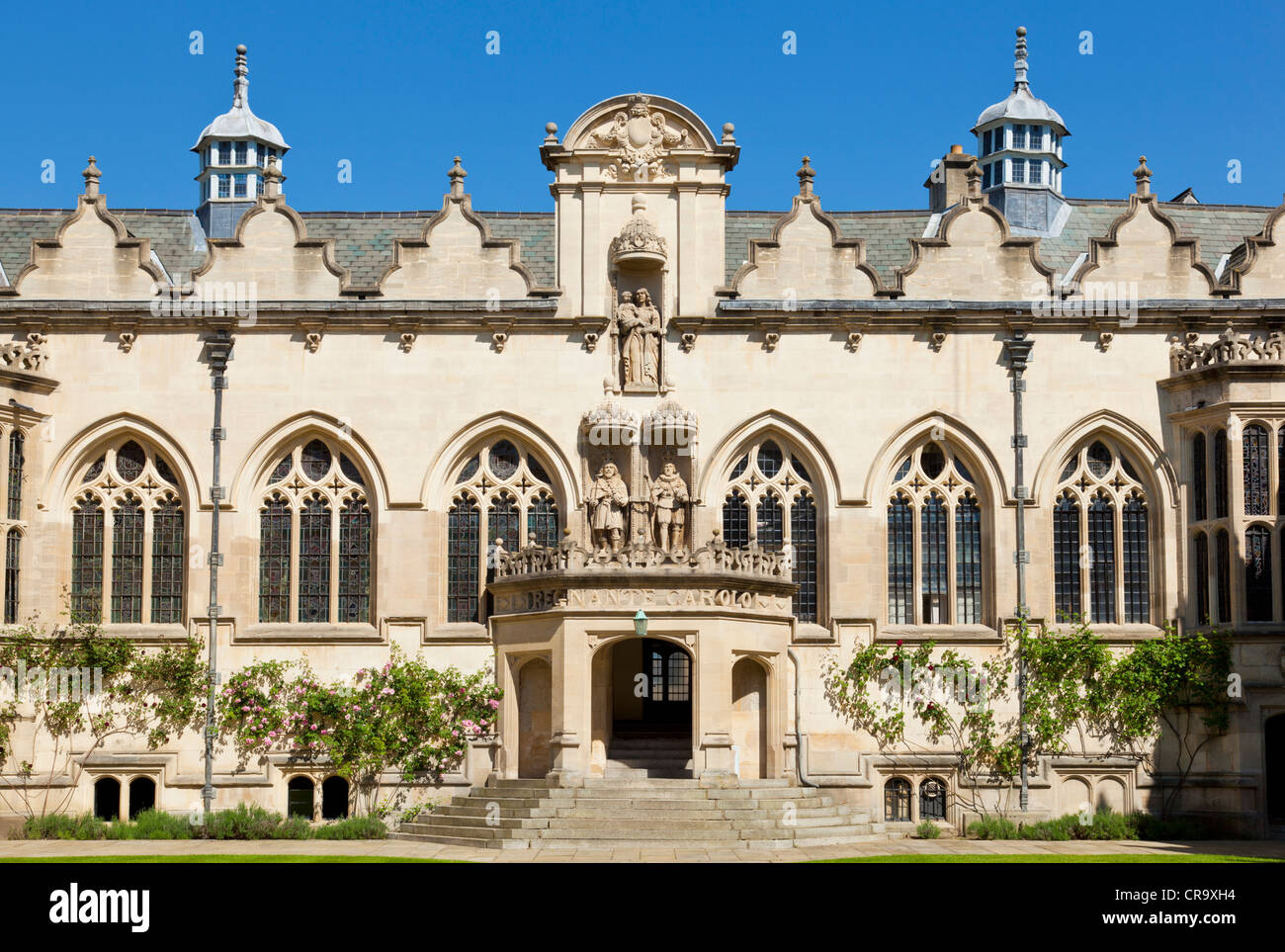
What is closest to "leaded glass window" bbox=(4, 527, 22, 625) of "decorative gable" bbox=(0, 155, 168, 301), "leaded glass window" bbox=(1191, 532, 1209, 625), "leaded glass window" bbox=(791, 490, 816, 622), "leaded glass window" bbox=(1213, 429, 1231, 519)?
"decorative gable" bbox=(0, 155, 168, 301)

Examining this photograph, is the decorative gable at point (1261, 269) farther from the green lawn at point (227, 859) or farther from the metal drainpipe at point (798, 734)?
the green lawn at point (227, 859)

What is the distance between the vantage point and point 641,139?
32.6 metres

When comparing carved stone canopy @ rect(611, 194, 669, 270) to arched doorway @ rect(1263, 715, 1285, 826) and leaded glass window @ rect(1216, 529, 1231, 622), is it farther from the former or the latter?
arched doorway @ rect(1263, 715, 1285, 826)

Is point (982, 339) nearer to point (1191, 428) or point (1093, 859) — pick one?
point (1191, 428)

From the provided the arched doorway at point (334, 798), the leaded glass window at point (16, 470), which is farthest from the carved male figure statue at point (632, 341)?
the leaded glass window at point (16, 470)

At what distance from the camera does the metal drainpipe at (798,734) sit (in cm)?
3073

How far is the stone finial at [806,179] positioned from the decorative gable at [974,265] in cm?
229

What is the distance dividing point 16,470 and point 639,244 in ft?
41.7

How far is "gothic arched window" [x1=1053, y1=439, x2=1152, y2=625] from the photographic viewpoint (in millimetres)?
32281

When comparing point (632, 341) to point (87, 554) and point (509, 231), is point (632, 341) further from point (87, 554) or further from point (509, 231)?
point (87, 554)

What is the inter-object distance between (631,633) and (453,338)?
760 cm

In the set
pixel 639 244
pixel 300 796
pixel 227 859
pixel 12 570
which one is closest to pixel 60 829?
pixel 300 796

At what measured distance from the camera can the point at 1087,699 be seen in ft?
103
